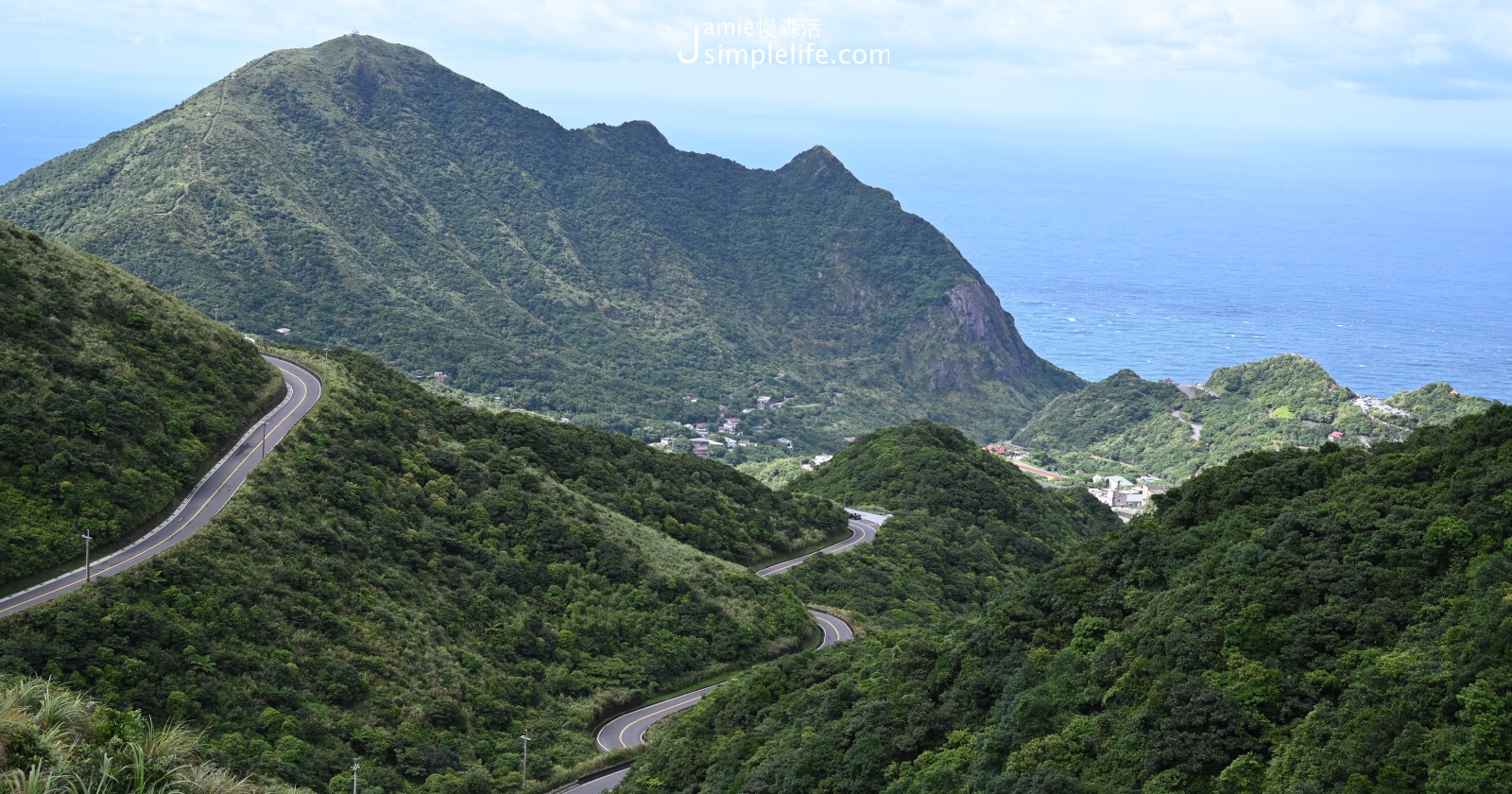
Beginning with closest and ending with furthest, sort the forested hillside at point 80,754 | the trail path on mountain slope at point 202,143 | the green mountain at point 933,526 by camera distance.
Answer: the forested hillside at point 80,754 < the green mountain at point 933,526 < the trail path on mountain slope at point 202,143

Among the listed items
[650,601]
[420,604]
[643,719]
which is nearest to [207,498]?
[420,604]

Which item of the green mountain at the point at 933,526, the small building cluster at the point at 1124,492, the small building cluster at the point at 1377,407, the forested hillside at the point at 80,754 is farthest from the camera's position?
Answer: the small building cluster at the point at 1377,407

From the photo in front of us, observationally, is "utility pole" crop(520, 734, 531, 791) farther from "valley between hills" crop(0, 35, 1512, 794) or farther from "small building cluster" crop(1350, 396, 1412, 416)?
"small building cluster" crop(1350, 396, 1412, 416)

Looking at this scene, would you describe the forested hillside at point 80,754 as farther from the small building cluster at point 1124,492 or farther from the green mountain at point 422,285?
the green mountain at point 422,285

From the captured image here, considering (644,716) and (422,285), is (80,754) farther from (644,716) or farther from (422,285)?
(422,285)

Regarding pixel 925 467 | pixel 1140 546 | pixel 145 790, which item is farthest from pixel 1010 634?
pixel 925 467

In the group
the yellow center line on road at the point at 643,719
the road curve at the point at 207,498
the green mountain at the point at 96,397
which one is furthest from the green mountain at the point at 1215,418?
the green mountain at the point at 96,397

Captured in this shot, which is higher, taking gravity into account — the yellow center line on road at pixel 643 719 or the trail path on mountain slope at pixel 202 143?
the trail path on mountain slope at pixel 202 143
